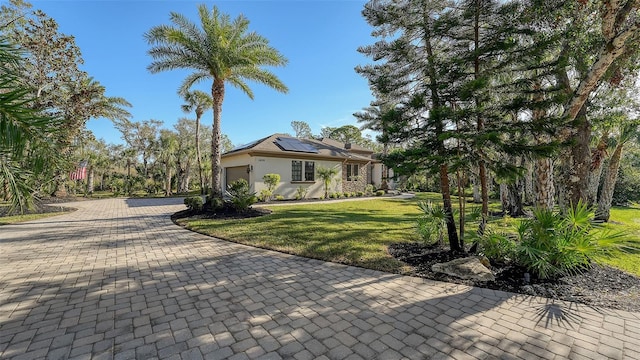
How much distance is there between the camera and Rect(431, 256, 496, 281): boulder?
4.22 metres

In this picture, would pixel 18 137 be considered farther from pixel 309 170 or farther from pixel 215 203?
pixel 309 170

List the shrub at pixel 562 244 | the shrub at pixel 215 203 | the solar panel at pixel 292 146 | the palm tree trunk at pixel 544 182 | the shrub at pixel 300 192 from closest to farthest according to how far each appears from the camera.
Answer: the shrub at pixel 562 244 < the palm tree trunk at pixel 544 182 < the shrub at pixel 215 203 < the solar panel at pixel 292 146 < the shrub at pixel 300 192

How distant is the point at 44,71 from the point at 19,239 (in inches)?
407

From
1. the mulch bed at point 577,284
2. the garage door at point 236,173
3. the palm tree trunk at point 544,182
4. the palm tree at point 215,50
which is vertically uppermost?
the palm tree at point 215,50

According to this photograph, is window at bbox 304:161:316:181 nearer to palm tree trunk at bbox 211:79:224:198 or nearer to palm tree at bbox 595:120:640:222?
palm tree trunk at bbox 211:79:224:198

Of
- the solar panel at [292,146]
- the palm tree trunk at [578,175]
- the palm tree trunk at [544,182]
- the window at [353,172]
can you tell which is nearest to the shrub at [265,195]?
the solar panel at [292,146]

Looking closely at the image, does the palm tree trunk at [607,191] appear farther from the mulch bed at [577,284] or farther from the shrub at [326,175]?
the shrub at [326,175]

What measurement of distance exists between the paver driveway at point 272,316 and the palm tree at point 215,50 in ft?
23.2

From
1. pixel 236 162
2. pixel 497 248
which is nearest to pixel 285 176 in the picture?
pixel 236 162

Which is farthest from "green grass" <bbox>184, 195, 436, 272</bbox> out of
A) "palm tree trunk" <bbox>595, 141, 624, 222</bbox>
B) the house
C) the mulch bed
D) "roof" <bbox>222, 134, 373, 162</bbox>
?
"palm tree trunk" <bbox>595, 141, 624, 222</bbox>

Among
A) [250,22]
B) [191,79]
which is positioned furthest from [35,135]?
[191,79]

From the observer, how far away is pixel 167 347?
98.5 inches

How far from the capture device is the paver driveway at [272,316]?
2.49m

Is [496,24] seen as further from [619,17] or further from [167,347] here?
[167,347]
